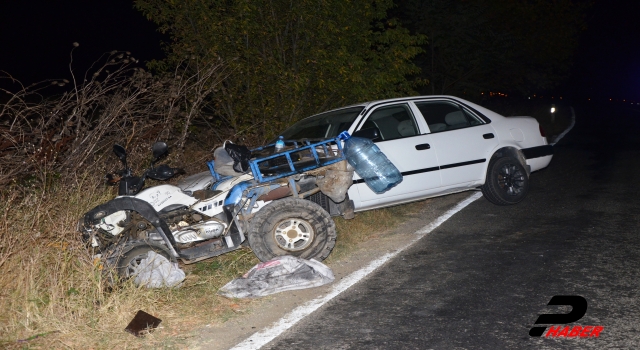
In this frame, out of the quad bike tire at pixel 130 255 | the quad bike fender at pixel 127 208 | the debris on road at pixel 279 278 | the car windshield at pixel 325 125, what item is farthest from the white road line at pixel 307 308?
the car windshield at pixel 325 125

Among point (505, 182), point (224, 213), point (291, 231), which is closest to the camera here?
point (224, 213)

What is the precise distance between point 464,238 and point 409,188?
2.93 feet

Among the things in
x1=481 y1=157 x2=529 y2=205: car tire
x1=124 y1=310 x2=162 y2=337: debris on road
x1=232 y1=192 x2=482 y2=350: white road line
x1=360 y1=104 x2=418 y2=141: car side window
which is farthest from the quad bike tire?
x1=481 y1=157 x2=529 y2=205: car tire

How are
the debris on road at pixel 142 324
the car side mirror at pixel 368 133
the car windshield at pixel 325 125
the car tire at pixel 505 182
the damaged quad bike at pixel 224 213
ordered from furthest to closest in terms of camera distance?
the car tire at pixel 505 182 → the car windshield at pixel 325 125 → the car side mirror at pixel 368 133 → the damaged quad bike at pixel 224 213 → the debris on road at pixel 142 324

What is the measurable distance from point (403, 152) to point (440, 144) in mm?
615

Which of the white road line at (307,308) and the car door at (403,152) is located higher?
the car door at (403,152)

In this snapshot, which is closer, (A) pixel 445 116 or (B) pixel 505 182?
(A) pixel 445 116

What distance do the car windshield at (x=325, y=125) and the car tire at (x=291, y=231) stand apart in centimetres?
161

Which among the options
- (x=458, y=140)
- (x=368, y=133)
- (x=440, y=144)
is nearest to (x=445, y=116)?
(x=458, y=140)

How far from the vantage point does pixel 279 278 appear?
570 cm

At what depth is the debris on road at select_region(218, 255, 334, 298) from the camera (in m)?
5.57

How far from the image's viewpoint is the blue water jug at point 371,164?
260 inches

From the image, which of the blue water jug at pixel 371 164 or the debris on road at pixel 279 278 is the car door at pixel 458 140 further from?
the debris on road at pixel 279 278

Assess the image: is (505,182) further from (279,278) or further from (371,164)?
(279,278)
